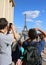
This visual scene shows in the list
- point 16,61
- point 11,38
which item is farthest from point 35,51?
point 11,38

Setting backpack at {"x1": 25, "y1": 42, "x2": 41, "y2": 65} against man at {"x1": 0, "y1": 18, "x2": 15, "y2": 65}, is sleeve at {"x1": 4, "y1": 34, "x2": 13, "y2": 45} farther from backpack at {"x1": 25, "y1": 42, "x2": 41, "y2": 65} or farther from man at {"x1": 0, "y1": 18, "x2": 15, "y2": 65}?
backpack at {"x1": 25, "y1": 42, "x2": 41, "y2": 65}

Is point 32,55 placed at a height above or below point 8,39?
below

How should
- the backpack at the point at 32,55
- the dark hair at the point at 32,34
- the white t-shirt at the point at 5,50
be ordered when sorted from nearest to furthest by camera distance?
the white t-shirt at the point at 5,50
the dark hair at the point at 32,34
the backpack at the point at 32,55

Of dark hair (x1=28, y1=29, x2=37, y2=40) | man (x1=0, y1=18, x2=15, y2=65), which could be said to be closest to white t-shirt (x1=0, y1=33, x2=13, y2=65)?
man (x1=0, y1=18, x2=15, y2=65)

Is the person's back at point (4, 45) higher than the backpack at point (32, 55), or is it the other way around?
the person's back at point (4, 45)

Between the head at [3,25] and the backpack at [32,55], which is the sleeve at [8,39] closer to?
the head at [3,25]

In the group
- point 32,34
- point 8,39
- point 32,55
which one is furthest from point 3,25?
point 32,55

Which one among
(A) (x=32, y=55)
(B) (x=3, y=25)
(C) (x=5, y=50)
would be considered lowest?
(A) (x=32, y=55)

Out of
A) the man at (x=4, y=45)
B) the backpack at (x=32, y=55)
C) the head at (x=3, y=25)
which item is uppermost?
the head at (x=3, y=25)

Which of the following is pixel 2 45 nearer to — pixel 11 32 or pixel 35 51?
pixel 11 32

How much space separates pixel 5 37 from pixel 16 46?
2.32ft

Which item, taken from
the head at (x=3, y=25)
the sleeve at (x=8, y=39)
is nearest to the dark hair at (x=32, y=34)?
the sleeve at (x=8, y=39)

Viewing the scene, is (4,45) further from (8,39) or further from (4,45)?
(8,39)

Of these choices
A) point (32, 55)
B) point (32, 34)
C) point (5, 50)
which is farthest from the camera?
point (32, 55)
